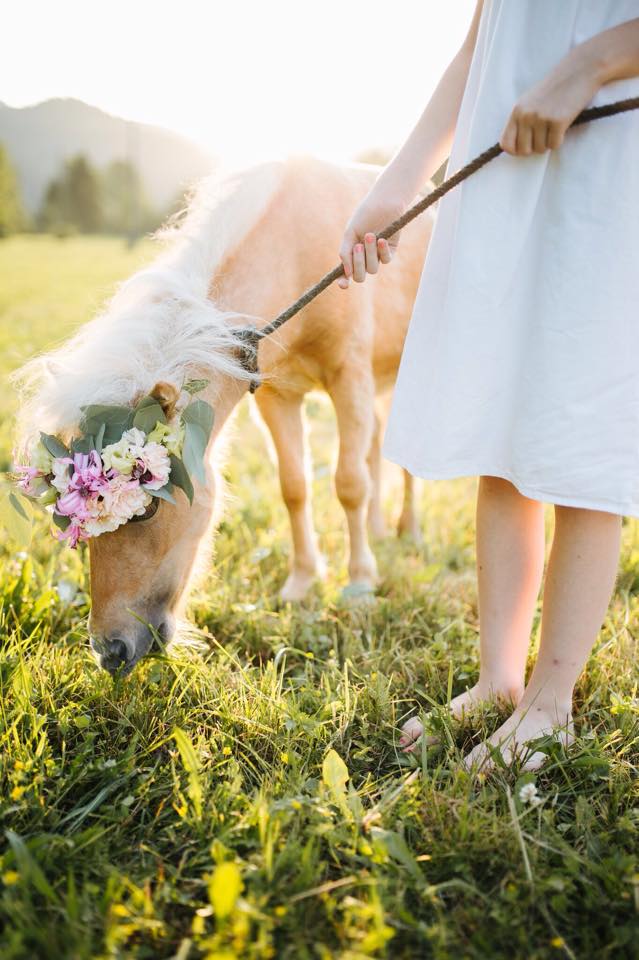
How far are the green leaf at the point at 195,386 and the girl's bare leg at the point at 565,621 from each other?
3.36 ft

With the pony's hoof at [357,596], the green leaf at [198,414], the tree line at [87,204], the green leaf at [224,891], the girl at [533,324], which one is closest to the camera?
the green leaf at [224,891]

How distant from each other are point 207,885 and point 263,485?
2.95 meters

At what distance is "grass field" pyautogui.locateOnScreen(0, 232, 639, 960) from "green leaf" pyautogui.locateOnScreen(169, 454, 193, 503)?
56 cm

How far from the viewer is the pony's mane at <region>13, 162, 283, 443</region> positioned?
1.95 meters

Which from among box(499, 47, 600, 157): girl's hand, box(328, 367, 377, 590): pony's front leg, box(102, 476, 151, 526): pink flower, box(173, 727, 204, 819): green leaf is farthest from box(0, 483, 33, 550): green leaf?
box(499, 47, 600, 157): girl's hand

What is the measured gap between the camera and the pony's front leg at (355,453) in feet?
9.66

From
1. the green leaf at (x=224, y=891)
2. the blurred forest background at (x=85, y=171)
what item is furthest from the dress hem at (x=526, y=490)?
the blurred forest background at (x=85, y=171)

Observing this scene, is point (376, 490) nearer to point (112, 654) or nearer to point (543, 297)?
point (112, 654)

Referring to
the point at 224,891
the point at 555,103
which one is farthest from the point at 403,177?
the point at 224,891

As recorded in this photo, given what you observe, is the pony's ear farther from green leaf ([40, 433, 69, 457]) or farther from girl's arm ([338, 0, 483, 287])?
girl's arm ([338, 0, 483, 287])

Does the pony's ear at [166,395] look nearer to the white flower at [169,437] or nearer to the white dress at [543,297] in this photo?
the white flower at [169,437]

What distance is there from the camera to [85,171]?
7056 cm

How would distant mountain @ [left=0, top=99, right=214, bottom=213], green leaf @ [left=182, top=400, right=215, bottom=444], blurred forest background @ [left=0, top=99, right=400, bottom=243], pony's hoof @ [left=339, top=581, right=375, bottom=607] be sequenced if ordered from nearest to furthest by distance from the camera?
1. green leaf @ [left=182, top=400, right=215, bottom=444]
2. pony's hoof @ [left=339, top=581, right=375, bottom=607]
3. blurred forest background @ [left=0, top=99, right=400, bottom=243]
4. distant mountain @ [left=0, top=99, right=214, bottom=213]

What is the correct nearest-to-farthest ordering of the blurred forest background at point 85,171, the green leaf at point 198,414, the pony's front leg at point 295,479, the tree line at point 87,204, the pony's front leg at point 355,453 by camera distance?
the green leaf at point 198,414 → the pony's front leg at point 355,453 → the pony's front leg at point 295,479 → the tree line at point 87,204 → the blurred forest background at point 85,171
